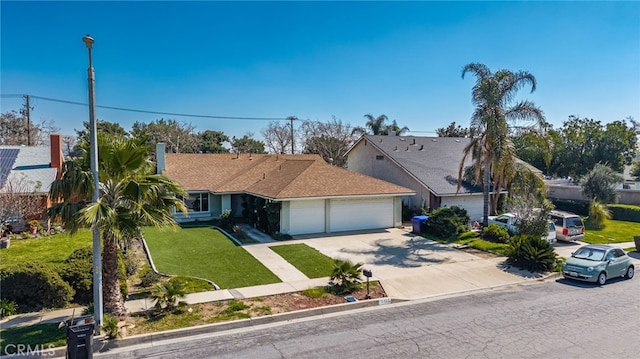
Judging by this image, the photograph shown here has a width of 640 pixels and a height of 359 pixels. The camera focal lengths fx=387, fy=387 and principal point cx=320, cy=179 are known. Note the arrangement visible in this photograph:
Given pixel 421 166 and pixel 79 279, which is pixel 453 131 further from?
pixel 79 279

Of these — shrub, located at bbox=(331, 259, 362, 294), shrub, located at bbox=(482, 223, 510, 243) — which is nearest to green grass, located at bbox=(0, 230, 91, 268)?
shrub, located at bbox=(331, 259, 362, 294)

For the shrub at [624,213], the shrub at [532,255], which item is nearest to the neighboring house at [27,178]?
the shrub at [532,255]

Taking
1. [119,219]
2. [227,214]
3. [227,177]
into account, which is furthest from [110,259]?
[227,177]

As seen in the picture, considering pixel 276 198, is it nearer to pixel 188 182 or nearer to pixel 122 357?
pixel 188 182

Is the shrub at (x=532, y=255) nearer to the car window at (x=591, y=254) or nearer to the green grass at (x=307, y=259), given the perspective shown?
the car window at (x=591, y=254)

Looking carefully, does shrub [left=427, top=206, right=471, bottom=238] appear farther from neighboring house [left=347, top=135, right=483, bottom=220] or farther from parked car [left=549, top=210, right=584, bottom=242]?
parked car [left=549, top=210, right=584, bottom=242]

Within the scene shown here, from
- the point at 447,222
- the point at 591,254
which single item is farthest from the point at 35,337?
the point at 447,222
